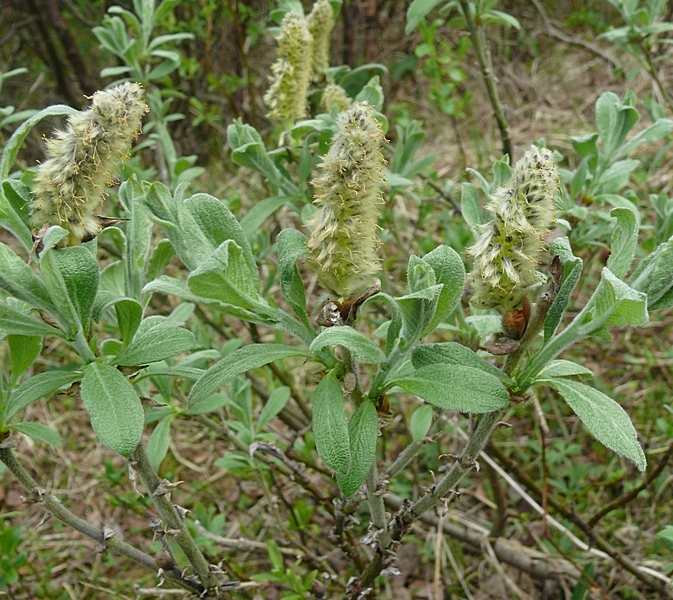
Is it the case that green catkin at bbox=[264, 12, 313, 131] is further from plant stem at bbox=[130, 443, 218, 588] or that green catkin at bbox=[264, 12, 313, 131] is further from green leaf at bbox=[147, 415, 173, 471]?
plant stem at bbox=[130, 443, 218, 588]

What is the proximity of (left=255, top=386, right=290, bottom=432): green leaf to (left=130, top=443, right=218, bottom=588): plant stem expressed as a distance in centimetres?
64

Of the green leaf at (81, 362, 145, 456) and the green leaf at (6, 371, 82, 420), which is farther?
the green leaf at (6, 371, 82, 420)

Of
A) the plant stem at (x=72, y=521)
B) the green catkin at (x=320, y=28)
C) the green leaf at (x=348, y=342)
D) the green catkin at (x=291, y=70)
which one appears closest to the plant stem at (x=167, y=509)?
the plant stem at (x=72, y=521)

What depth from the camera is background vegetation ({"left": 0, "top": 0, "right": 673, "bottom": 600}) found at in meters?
2.15

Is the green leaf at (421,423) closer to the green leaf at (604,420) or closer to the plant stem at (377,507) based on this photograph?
the plant stem at (377,507)

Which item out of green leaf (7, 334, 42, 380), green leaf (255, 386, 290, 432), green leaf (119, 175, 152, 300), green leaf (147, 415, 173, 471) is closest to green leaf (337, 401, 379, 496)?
green leaf (119, 175, 152, 300)

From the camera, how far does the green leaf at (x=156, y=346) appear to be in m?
1.21

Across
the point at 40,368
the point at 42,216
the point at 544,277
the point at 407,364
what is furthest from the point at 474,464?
the point at 40,368

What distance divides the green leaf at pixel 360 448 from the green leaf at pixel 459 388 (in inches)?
3.6

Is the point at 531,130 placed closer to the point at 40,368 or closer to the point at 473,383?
the point at 40,368

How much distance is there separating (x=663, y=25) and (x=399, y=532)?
2.22 m

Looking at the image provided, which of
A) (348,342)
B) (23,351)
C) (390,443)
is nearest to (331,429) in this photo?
(348,342)

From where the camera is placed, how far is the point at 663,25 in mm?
2545

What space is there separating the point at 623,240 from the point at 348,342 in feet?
1.64
